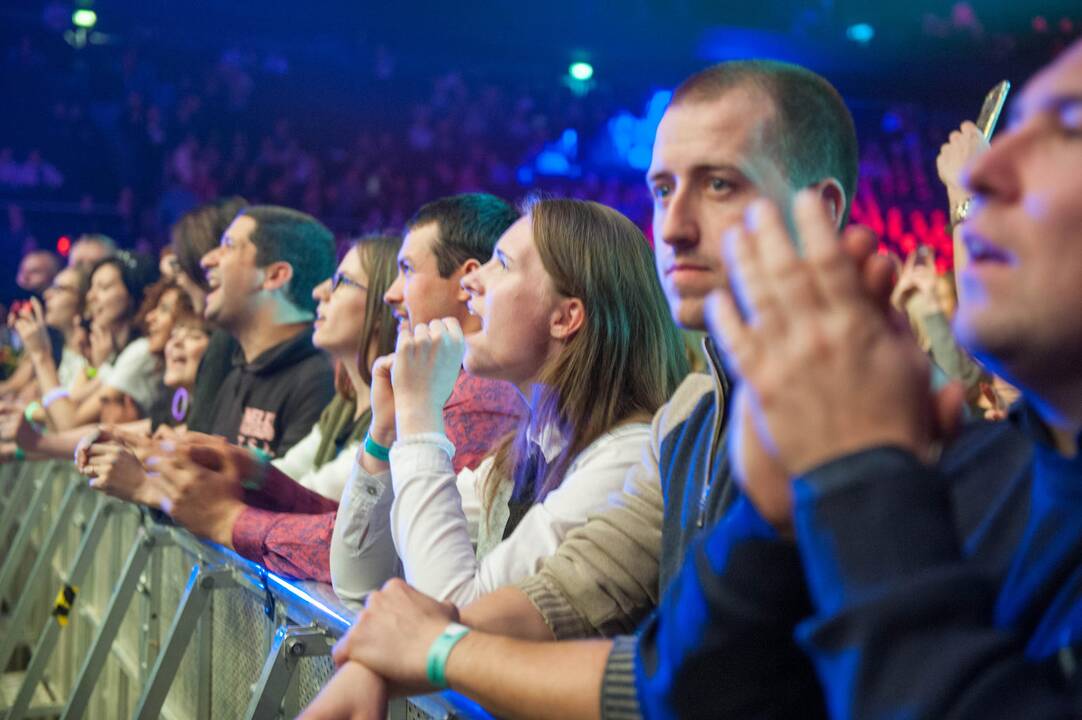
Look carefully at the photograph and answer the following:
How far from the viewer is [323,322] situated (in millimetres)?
2785

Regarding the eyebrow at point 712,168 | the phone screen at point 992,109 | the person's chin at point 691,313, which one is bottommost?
the person's chin at point 691,313

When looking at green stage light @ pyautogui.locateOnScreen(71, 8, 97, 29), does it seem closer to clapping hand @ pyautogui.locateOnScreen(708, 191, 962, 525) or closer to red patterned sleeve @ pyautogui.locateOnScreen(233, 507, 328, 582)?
red patterned sleeve @ pyautogui.locateOnScreen(233, 507, 328, 582)

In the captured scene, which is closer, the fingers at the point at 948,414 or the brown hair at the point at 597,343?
the fingers at the point at 948,414

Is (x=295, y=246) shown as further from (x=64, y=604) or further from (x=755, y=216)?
(x=755, y=216)

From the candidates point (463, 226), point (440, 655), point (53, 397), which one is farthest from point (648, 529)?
point (53, 397)

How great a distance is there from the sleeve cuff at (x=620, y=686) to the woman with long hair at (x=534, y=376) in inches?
23.9

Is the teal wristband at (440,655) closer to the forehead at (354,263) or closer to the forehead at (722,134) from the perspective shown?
the forehead at (722,134)

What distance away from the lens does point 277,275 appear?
3.47m

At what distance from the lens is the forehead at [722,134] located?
49.1 inches

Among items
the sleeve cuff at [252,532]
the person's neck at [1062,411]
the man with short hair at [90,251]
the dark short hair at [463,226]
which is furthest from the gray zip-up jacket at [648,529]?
the man with short hair at [90,251]

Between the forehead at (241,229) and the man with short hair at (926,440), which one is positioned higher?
the forehead at (241,229)

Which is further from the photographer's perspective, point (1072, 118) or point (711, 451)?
point (711, 451)

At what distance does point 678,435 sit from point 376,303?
1.44 meters

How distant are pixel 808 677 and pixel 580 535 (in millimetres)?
635
